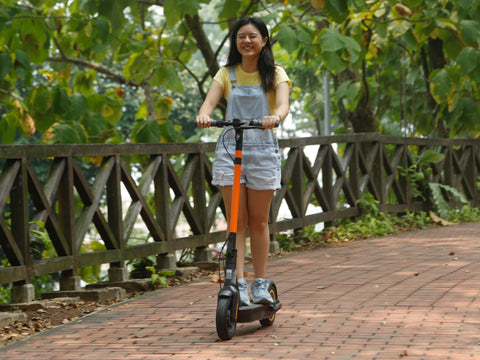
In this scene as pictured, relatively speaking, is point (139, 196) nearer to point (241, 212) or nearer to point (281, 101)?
point (241, 212)

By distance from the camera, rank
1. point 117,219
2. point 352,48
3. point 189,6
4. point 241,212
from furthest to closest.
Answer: point 352,48 < point 189,6 < point 117,219 < point 241,212

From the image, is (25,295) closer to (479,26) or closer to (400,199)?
(479,26)

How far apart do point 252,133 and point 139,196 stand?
283cm

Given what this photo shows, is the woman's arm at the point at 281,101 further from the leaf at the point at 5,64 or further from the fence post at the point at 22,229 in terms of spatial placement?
the leaf at the point at 5,64

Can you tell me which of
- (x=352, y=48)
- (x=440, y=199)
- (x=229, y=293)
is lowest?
(x=440, y=199)

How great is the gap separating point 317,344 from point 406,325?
71 centimetres

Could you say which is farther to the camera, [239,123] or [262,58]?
[262,58]

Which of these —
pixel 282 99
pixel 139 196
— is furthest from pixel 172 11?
pixel 282 99

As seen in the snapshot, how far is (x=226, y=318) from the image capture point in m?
4.71

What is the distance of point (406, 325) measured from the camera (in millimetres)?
5047

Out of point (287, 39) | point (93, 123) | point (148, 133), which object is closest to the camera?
point (287, 39)

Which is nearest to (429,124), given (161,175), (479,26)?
(479,26)

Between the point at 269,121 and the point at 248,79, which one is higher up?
the point at 248,79

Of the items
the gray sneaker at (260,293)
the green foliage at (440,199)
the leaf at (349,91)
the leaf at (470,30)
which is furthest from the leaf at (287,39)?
the green foliage at (440,199)
